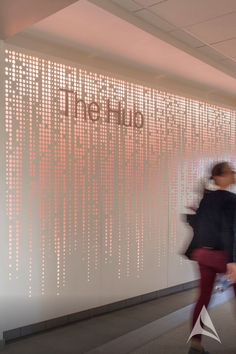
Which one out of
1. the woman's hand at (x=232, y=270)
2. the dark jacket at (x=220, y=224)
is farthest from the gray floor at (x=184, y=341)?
the dark jacket at (x=220, y=224)

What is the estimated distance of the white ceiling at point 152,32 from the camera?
305 centimetres

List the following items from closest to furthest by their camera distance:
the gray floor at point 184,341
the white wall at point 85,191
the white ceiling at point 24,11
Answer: the white ceiling at point 24,11, the gray floor at point 184,341, the white wall at point 85,191

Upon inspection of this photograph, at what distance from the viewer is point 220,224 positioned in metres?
2.87

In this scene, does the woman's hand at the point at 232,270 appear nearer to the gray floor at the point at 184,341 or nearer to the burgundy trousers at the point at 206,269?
the burgundy trousers at the point at 206,269

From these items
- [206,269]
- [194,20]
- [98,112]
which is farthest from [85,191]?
[194,20]

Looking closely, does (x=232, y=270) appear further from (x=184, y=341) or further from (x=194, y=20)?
(x=194, y=20)

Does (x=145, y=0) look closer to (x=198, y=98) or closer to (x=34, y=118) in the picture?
(x=34, y=118)

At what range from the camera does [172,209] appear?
194 inches

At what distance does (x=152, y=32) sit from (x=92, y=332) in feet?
9.05

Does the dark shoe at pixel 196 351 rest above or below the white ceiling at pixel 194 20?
below

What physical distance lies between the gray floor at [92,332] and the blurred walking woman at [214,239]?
965mm

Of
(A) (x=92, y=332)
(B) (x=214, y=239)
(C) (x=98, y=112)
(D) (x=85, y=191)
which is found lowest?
(A) (x=92, y=332)

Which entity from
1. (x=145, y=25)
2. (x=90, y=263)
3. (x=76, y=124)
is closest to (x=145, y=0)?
(x=145, y=25)

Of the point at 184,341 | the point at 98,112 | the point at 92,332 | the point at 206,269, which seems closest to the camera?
the point at 206,269
